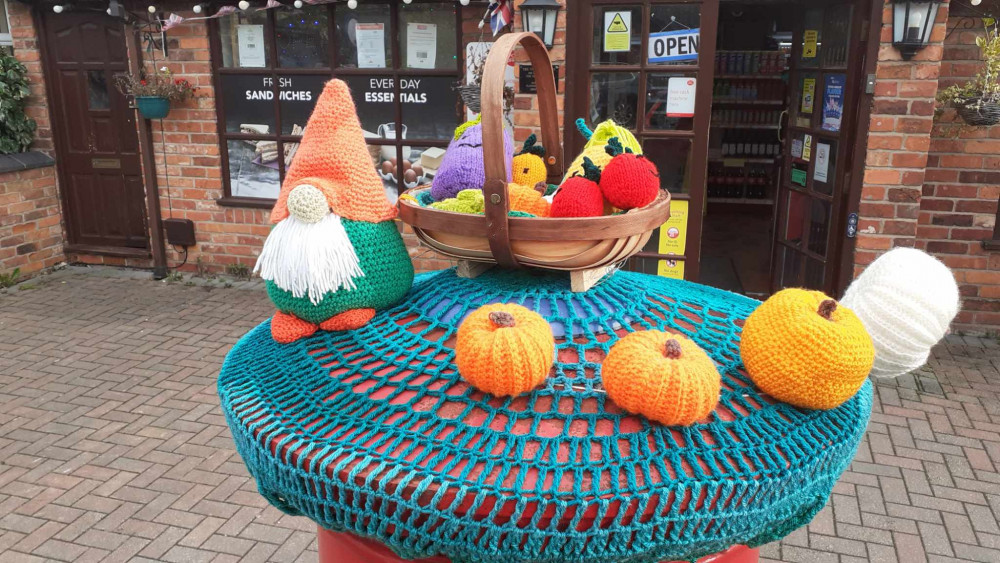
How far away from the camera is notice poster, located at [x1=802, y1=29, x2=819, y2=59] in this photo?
558 cm

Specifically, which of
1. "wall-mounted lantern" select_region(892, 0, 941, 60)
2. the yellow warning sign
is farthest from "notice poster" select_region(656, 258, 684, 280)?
"wall-mounted lantern" select_region(892, 0, 941, 60)

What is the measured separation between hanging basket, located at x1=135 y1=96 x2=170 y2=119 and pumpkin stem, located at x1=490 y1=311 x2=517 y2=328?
608 centimetres

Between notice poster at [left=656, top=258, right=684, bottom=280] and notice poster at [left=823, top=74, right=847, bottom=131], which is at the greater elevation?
notice poster at [left=823, top=74, right=847, bottom=131]

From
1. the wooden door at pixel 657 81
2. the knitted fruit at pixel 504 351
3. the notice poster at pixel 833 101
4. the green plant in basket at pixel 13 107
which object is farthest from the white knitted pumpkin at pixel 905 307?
the green plant in basket at pixel 13 107

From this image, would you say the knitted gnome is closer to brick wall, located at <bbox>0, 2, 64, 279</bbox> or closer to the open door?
the open door

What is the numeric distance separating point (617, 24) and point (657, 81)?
47 cm

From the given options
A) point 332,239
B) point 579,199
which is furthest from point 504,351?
point 332,239

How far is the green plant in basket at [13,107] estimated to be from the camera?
22.6 ft

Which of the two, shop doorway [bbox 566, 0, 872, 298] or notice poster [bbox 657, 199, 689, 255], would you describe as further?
notice poster [bbox 657, 199, 689, 255]

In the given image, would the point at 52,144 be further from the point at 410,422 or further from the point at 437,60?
the point at 410,422

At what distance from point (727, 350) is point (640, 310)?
0.64 feet

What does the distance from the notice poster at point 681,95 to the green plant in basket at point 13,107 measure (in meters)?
5.93

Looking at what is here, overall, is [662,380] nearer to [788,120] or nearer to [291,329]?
[291,329]

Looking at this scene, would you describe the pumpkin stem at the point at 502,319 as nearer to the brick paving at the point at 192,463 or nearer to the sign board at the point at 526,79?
the brick paving at the point at 192,463
